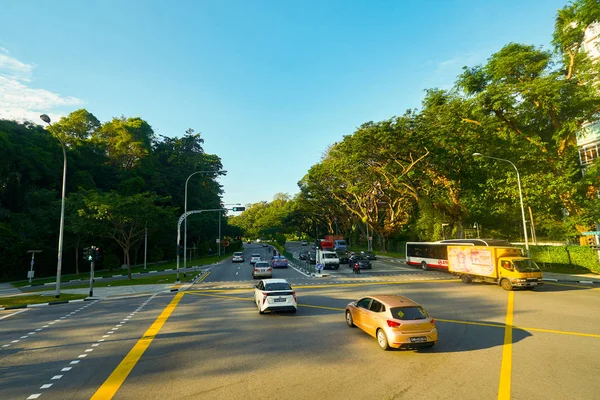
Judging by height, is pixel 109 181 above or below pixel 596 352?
above

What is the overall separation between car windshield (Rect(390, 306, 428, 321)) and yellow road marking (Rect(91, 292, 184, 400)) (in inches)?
Answer: 274

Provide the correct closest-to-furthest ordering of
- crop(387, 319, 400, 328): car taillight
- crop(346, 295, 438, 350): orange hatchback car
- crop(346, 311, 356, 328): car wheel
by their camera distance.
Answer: crop(346, 295, 438, 350): orange hatchback car → crop(387, 319, 400, 328): car taillight → crop(346, 311, 356, 328): car wheel

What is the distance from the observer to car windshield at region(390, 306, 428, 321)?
898cm

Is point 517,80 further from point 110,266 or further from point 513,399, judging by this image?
point 110,266

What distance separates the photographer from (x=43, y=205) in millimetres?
39938

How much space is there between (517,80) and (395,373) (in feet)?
111

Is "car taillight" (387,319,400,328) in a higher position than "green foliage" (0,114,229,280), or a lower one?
lower

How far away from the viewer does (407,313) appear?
9086 millimetres

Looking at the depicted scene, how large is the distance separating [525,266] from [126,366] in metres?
21.1

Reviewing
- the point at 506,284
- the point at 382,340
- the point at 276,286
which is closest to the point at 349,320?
the point at 382,340

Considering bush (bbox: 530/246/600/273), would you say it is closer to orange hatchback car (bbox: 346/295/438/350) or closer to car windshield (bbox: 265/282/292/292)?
orange hatchback car (bbox: 346/295/438/350)

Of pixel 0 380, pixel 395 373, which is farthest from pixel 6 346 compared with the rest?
pixel 395 373

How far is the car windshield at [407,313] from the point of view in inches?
354

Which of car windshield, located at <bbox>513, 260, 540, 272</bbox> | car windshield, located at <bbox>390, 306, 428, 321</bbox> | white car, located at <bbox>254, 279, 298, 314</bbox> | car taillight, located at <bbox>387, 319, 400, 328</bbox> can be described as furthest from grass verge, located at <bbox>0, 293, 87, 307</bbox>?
car windshield, located at <bbox>513, 260, 540, 272</bbox>
